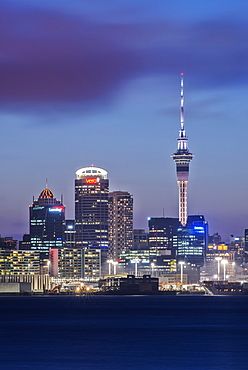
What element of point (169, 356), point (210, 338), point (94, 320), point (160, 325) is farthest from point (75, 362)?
point (94, 320)

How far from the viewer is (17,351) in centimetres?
11275

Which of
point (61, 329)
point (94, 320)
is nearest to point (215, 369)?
point (61, 329)

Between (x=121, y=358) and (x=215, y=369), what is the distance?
1484 cm

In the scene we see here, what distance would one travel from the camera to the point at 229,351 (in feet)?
370

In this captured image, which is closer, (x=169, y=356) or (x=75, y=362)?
(x=75, y=362)

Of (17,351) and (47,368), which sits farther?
(17,351)

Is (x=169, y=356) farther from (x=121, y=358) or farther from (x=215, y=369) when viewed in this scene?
(x=215, y=369)

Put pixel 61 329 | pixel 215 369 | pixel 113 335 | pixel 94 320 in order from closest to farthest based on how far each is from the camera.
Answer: pixel 215 369, pixel 113 335, pixel 61 329, pixel 94 320

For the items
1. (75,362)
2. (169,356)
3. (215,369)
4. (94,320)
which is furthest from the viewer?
(94,320)

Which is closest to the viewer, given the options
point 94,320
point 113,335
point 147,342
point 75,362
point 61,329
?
point 75,362

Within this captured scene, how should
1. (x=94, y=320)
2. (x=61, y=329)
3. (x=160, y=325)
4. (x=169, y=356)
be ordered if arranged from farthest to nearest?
(x=94, y=320) < (x=160, y=325) < (x=61, y=329) < (x=169, y=356)

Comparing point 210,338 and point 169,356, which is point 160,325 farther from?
point 169,356

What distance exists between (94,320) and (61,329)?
34591 mm

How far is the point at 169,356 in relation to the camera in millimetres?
107250
